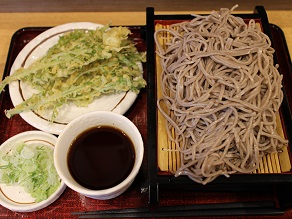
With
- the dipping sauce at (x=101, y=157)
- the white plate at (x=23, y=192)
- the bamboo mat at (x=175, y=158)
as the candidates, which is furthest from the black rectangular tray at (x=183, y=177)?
the white plate at (x=23, y=192)

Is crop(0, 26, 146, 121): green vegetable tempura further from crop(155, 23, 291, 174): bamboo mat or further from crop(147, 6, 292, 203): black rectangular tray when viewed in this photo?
crop(155, 23, 291, 174): bamboo mat

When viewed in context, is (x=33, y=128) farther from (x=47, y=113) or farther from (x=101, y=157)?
(x=101, y=157)

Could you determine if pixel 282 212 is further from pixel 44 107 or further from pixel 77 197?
pixel 44 107

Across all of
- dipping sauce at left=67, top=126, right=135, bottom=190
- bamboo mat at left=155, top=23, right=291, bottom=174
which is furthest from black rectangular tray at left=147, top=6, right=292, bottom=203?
dipping sauce at left=67, top=126, right=135, bottom=190

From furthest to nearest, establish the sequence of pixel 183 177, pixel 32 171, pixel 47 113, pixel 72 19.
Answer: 1. pixel 72 19
2. pixel 47 113
3. pixel 32 171
4. pixel 183 177

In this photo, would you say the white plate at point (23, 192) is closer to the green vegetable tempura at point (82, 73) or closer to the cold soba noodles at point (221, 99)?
the green vegetable tempura at point (82, 73)

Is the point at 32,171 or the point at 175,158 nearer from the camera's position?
the point at 175,158

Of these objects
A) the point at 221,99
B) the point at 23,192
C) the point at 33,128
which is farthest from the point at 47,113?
the point at 221,99
